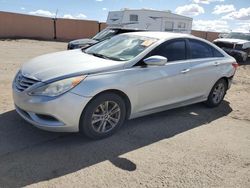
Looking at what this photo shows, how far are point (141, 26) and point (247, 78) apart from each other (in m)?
12.0

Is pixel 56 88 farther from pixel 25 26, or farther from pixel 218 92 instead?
pixel 25 26

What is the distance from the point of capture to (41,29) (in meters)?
29.1

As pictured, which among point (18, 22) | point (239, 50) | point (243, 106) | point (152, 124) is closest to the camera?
point (152, 124)

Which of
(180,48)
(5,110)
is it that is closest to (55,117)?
(5,110)

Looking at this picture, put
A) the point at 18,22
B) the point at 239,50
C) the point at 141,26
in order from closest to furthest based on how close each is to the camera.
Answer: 1. the point at 239,50
2. the point at 141,26
3. the point at 18,22

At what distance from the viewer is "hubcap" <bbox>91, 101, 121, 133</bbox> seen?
4.34m

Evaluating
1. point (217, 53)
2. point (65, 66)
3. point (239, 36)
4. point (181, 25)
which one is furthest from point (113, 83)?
point (181, 25)

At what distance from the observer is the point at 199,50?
5891 mm

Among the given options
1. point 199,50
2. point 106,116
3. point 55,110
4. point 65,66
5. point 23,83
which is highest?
point 199,50

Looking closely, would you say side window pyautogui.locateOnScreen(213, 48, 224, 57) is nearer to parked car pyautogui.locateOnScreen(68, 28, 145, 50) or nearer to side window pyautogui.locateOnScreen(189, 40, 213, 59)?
side window pyautogui.locateOnScreen(189, 40, 213, 59)

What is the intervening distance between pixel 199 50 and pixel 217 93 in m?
1.12

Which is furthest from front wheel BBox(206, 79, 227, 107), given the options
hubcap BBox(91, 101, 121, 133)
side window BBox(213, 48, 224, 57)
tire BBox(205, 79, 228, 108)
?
hubcap BBox(91, 101, 121, 133)

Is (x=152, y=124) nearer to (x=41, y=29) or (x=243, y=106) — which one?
(x=243, y=106)

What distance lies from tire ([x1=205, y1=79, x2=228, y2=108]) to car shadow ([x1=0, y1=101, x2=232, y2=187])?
0.83 metres
